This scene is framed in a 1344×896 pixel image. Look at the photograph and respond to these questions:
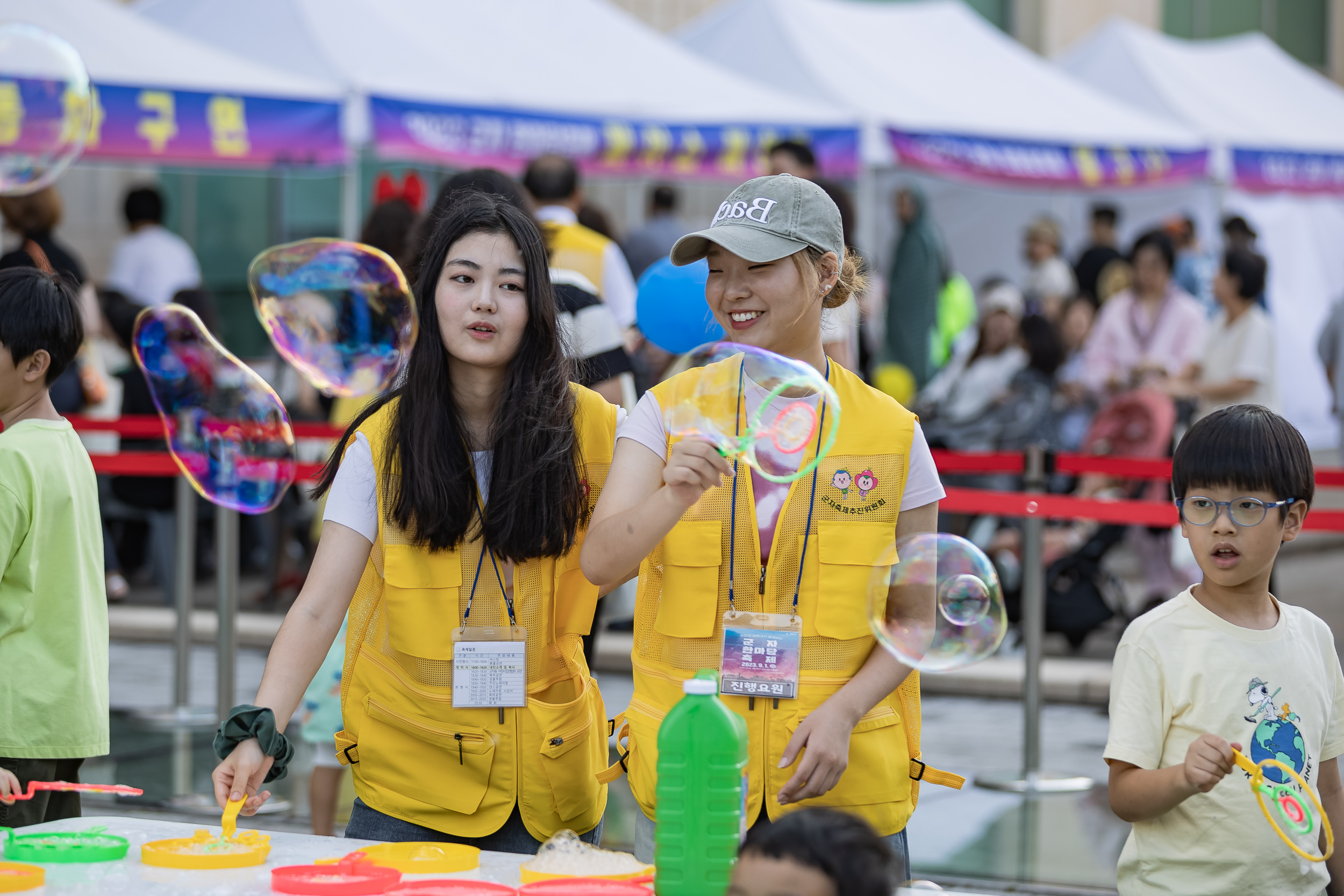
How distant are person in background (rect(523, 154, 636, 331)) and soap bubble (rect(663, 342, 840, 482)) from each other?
2910 millimetres

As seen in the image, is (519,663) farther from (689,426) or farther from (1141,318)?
(1141,318)


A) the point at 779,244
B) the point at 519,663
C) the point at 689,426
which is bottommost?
the point at 519,663

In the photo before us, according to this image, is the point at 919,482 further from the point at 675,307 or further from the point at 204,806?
the point at 204,806

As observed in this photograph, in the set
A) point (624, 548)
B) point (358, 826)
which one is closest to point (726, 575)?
point (624, 548)

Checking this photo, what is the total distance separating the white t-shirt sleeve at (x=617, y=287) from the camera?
5.88 m

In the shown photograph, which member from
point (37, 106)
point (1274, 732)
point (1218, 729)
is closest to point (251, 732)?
point (1218, 729)

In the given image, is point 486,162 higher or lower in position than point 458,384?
higher

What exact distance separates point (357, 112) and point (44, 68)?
12.2 feet

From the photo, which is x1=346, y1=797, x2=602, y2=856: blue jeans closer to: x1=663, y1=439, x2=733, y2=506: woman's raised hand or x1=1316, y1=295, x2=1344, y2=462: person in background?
x1=663, y1=439, x2=733, y2=506: woman's raised hand

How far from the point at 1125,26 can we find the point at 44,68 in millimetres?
13651

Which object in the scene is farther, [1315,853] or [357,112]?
[357,112]

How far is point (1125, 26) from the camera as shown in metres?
16.8

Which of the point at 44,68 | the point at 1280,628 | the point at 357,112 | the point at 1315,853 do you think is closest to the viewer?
the point at 1315,853

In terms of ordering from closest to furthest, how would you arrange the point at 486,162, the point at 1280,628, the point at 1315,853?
the point at 1315,853 < the point at 1280,628 < the point at 486,162
